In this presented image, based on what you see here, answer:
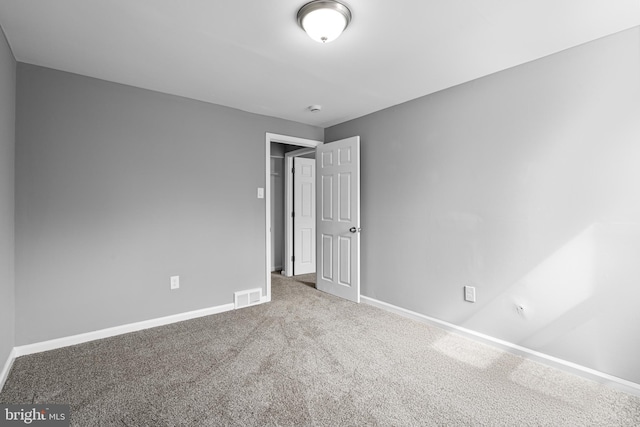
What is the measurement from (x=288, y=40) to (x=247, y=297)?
8.77 ft

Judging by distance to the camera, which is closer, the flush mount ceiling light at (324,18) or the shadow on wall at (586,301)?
the flush mount ceiling light at (324,18)

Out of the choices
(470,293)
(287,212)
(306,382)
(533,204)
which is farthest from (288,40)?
(287,212)

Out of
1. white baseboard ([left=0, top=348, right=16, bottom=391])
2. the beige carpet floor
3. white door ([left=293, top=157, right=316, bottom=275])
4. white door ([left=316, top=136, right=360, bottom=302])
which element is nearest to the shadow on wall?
the beige carpet floor

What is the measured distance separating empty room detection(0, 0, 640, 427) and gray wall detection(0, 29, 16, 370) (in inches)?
1.3

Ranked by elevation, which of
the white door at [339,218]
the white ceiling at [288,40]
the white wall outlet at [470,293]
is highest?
the white ceiling at [288,40]

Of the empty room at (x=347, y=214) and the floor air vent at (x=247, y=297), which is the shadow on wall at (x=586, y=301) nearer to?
the empty room at (x=347, y=214)

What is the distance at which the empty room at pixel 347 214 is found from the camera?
1.86 m

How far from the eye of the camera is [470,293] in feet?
9.17

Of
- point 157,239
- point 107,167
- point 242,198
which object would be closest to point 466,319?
point 242,198

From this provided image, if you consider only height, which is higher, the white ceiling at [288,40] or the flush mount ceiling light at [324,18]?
the white ceiling at [288,40]

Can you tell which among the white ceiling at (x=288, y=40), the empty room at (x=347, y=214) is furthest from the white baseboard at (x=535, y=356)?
the white ceiling at (x=288, y=40)

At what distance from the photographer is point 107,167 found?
2.80 meters

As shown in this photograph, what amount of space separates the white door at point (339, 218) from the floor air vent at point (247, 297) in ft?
3.07

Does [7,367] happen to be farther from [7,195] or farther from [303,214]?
[303,214]
